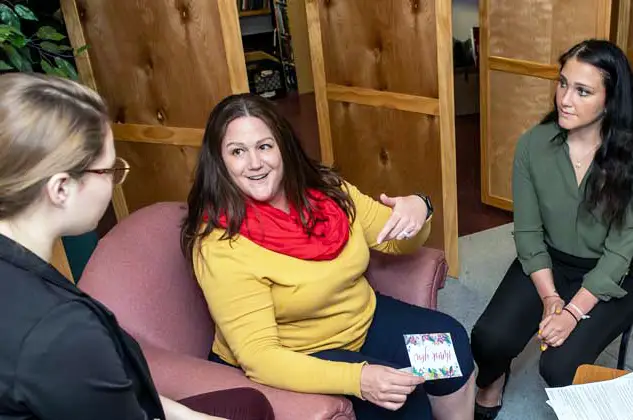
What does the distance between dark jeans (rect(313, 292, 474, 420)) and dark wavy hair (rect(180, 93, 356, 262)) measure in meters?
0.35

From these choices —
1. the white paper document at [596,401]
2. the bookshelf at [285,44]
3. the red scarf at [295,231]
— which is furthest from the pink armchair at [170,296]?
the bookshelf at [285,44]

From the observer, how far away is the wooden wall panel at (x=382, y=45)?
2428mm

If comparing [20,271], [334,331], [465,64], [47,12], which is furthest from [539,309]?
[465,64]

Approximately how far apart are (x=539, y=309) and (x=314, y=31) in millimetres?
1531

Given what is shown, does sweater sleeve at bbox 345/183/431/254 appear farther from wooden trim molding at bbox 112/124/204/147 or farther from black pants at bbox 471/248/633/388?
wooden trim molding at bbox 112/124/204/147

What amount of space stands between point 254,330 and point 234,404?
0.17 m

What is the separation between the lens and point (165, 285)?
1.65 m

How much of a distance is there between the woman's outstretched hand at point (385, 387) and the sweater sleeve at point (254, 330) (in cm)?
2

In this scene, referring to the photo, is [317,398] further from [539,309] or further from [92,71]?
[92,71]

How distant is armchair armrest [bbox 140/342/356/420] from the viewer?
133 cm

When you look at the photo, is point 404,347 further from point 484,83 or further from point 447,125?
point 484,83

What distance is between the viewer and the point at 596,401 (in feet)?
4.55

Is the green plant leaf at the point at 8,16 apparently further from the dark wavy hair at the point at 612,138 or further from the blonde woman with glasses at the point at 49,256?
the dark wavy hair at the point at 612,138

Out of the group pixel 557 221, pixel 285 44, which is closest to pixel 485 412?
pixel 557 221
